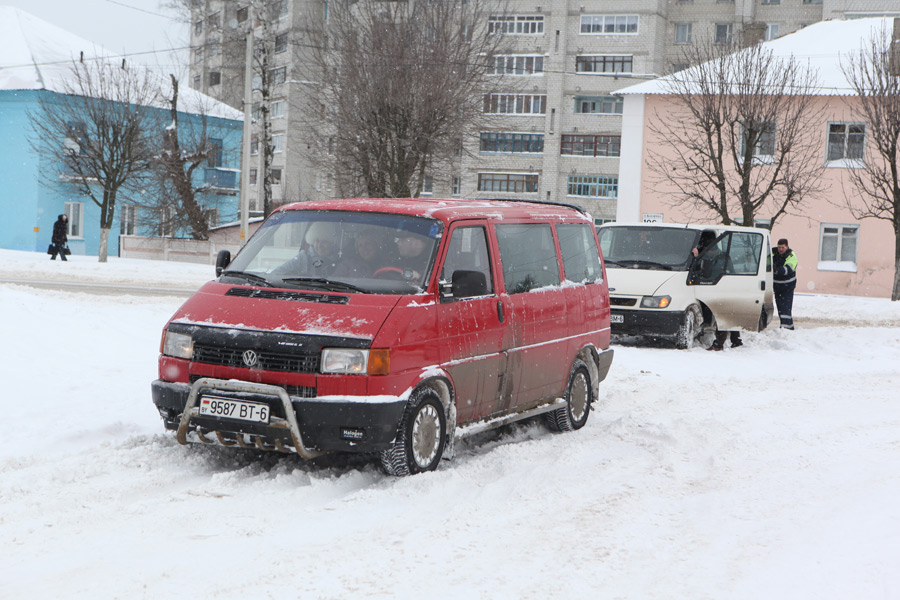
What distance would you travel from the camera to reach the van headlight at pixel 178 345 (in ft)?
21.4

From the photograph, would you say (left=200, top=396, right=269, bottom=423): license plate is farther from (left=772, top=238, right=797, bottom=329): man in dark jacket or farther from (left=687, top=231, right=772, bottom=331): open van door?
(left=772, top=238, right=797, bottom=329): man in dark jacket

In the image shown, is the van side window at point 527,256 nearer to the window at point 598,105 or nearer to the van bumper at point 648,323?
the van bumper at point 648,323

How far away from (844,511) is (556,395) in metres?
2.96

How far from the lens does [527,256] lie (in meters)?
8.13

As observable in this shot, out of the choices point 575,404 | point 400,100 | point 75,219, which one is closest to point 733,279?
point 575,404

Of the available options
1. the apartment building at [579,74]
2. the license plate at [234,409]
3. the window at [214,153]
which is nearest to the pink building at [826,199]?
the window at [214,153]

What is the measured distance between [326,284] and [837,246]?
34891 mm

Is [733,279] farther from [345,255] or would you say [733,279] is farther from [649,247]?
[345,255]

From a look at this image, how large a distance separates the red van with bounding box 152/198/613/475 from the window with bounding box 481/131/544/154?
2398 inches

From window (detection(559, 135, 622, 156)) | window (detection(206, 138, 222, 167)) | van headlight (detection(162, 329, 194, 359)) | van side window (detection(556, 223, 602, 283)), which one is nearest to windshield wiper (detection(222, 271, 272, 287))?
van headlight (detection(162, 329, 194, 359))

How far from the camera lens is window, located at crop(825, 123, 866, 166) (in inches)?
1454

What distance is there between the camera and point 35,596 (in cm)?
418

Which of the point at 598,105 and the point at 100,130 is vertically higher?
the point at 598,105

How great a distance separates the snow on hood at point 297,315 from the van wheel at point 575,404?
2714 mm
